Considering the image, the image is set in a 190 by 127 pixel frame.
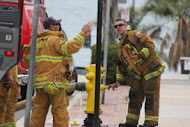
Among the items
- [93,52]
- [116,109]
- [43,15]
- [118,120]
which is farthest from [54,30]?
[93,52]

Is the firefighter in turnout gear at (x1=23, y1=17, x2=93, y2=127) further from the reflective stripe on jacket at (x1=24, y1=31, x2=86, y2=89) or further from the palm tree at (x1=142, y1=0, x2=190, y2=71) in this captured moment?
the palm tree at (x1=142, y1=0, x2=190, y2=71)

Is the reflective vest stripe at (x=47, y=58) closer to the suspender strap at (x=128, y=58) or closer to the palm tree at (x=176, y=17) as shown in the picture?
the suspender strap at (x=128, y=58)

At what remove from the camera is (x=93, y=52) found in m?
16.2

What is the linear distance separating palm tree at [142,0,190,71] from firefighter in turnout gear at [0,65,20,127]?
23.3 metres

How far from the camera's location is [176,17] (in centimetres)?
3219

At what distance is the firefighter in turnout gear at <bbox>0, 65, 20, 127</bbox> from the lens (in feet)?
20.4

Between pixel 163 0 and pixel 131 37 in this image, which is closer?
pixel 131 37

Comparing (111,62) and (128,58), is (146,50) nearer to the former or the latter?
(128,58)

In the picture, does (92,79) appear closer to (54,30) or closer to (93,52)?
(54,30)

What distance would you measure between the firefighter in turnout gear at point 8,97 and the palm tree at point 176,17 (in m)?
23.3

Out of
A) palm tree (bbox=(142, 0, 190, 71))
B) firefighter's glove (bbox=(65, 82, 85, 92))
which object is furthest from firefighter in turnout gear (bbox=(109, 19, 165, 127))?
palm tree (bbox=(142, 0, 190, 71))

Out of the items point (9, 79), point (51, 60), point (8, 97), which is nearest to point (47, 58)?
point (51, 60)

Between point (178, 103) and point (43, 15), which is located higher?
point (43, 15)

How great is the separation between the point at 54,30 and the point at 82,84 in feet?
5.12
